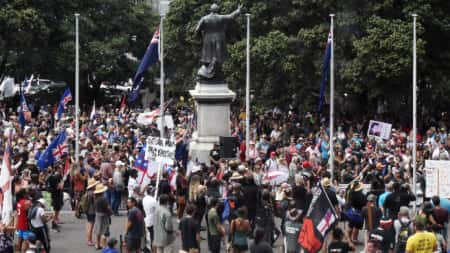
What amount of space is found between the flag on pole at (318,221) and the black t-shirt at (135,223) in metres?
3.39

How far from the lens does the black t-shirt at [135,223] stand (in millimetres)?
21500

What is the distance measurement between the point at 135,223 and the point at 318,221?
376 cm

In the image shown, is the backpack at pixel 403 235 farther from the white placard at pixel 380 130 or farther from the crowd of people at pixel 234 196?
the white placard at pixel 380 130

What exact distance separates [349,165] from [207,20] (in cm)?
737

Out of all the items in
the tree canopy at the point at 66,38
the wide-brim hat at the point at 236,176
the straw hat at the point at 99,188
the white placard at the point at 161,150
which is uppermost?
the tree canopy at the point at 66,38

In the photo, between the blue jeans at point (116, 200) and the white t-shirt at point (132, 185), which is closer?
the white t-shirt at point (132, 185)

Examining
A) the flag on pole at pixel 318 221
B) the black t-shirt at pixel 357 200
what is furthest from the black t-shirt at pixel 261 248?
the black t-shirt at pixel 357 200

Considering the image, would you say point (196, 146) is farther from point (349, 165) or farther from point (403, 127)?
point (403, 127)

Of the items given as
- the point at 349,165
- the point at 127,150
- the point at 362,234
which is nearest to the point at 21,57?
the point at 127,150

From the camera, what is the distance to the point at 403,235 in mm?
20656

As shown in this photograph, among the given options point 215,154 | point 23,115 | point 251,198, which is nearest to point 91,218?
point 251,198

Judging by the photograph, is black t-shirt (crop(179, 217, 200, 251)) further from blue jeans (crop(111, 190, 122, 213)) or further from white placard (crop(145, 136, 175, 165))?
blue jeans (crop(111, 190, 122, 213))

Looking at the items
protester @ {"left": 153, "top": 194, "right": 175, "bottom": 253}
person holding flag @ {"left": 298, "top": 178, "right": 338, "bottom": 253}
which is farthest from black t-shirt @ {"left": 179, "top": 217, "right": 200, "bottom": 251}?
person holding flag @ {"left": 298, "top": 178, "right": 338, "bottom": 253}

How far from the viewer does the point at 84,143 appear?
37.4 m
